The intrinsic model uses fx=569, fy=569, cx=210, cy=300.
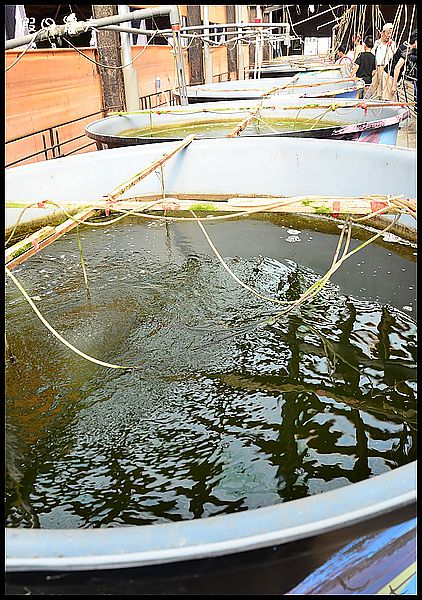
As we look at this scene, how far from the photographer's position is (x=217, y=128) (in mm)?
5320

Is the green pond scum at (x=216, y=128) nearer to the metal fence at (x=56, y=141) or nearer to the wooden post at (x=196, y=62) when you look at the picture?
the metal fence at (x=56, y=141)

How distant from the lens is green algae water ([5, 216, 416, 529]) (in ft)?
5.19

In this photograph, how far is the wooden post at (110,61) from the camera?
21.1ft

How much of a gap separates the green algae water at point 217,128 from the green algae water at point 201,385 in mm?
2206

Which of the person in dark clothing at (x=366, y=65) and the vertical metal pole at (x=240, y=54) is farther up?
the vertical metal pole at (x=240, y=54)

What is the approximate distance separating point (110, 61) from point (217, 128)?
81.3 inches

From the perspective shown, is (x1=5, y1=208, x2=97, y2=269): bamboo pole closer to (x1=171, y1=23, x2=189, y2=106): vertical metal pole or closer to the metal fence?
the metal fence

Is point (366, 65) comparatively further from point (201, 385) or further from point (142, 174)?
point (201, 385)

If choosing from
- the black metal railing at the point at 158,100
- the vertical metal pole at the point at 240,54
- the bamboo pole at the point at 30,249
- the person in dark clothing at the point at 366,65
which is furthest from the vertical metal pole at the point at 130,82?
the vertical metal pole at the point at 240,54

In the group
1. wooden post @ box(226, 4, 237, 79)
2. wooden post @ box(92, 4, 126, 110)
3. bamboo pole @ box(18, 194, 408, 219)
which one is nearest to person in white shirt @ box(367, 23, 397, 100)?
wooden post @ box(92, 4, 126, 110)

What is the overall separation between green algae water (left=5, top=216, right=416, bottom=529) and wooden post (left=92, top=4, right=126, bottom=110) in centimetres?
420

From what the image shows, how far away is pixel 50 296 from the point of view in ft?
9.05

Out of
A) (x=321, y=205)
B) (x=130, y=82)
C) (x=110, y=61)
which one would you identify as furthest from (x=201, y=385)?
(x=110, y=61)

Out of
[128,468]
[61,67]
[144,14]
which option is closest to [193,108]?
[144,14]
